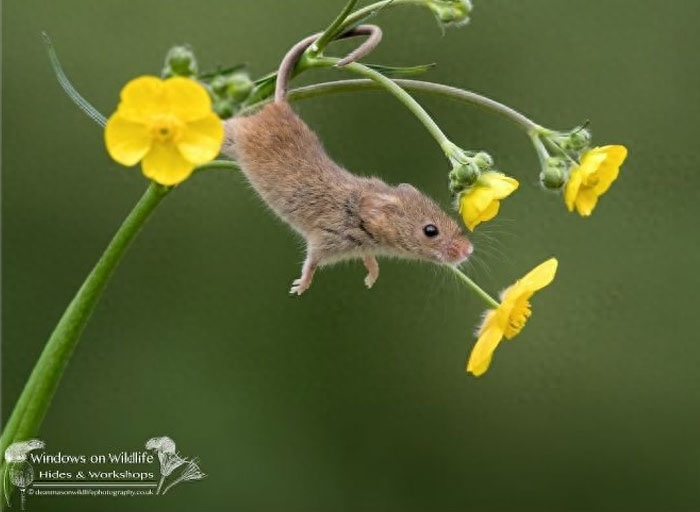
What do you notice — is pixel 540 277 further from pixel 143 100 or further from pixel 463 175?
pixel 143 100

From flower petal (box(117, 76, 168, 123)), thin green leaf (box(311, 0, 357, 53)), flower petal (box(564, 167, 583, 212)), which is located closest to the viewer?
flower petal (box(117, 76, 168, 123))

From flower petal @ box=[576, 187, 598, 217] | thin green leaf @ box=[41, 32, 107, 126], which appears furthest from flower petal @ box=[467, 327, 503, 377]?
thin green leaf @ box=[41, 32, 107, 126]

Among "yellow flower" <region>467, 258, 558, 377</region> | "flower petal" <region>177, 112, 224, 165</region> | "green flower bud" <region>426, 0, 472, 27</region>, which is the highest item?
"green flower bud" <region>426, 0, 472, 27</region>

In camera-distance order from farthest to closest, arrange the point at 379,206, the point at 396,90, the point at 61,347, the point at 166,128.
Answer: the point at 379,206
the point at 61,347
the point at 396,90
the point at 166,128

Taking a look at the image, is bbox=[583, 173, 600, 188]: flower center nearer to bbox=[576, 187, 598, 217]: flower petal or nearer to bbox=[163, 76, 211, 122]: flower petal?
bbox=[576, 187, 598, 217]: flower petal

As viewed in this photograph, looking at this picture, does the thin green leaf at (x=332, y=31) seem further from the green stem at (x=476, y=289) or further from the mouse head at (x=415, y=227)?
the green stem at (x=476, y=289)

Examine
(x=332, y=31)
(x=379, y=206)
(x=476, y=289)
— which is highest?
(x=332, y=31)

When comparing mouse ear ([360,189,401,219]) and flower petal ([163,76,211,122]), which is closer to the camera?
flower petal ([163,76,211,122])

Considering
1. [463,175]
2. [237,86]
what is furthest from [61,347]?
[463,175]

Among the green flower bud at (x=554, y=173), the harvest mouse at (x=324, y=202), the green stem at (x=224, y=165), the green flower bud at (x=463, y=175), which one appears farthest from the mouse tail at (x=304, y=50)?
the green flower bud at (x=554, y=173)
